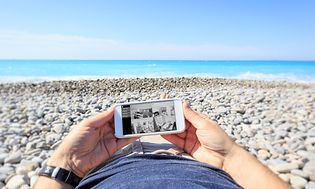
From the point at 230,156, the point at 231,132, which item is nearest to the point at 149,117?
the point at 230,156

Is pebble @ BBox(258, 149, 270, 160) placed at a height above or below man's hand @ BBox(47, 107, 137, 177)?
below

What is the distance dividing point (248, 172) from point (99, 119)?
2.16ft

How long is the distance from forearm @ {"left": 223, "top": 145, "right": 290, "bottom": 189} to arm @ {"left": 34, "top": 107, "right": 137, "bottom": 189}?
513 mm

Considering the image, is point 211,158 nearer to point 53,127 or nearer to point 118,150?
point 118,150

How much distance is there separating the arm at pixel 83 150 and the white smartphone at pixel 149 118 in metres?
0.06

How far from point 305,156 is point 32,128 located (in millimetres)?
3501

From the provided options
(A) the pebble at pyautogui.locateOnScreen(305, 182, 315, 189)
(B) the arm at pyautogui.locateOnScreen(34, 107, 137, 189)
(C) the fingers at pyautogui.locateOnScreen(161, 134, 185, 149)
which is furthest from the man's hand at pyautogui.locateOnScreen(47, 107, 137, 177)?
(A) the pebble at pyautogui.locateOnScreen(305, 182, 315, 189)

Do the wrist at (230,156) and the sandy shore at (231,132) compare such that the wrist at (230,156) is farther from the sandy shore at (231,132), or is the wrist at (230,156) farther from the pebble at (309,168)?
the pebble at (309,168)

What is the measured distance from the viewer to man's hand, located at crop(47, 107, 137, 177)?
137 cm

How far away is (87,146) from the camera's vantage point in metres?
1.40

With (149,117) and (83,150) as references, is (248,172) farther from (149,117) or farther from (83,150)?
(83,150)

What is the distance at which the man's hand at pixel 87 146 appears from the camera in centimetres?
→ 137

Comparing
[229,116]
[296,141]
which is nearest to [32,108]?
[229,116]

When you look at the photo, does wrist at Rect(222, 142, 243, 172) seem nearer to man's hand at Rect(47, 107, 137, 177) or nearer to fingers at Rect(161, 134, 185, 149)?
fingers at Rect(161, 134, 185, 149)
